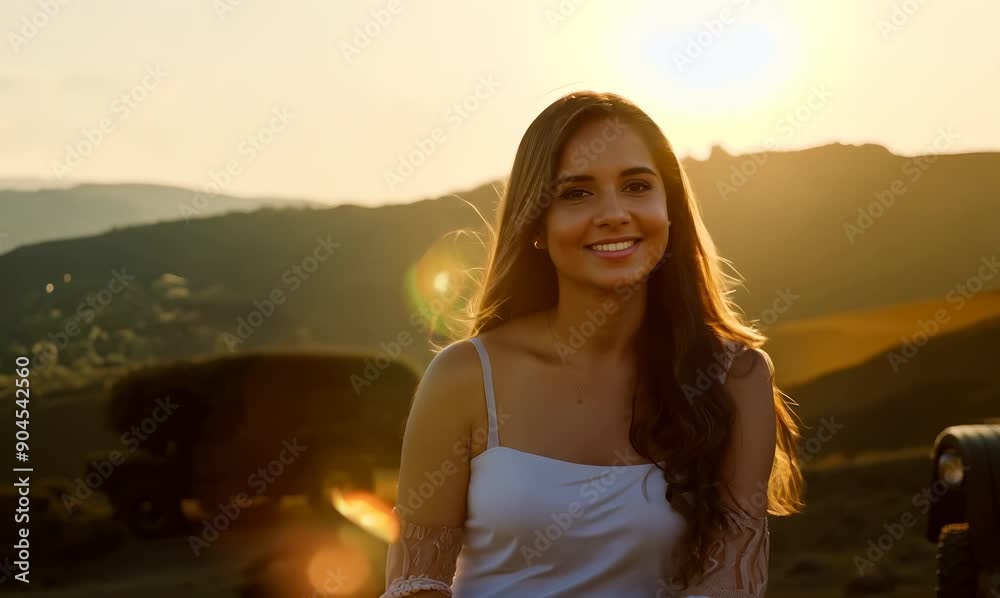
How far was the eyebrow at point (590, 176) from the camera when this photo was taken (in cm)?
255

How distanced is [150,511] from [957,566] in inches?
373

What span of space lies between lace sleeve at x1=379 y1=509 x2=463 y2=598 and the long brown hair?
53cm

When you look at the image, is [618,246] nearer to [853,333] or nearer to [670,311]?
[670,311]

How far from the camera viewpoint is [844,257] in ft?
33.8

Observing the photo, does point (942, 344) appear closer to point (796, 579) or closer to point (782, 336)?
point (782, 336)

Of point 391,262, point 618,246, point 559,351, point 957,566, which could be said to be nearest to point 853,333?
point 957,566

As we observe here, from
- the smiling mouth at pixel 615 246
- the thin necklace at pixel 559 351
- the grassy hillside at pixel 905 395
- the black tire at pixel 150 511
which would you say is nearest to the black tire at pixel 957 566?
the thin necklace at pixel 559 351

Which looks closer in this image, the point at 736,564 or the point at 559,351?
the point at 736,564

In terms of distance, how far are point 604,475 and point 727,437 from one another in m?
0.35

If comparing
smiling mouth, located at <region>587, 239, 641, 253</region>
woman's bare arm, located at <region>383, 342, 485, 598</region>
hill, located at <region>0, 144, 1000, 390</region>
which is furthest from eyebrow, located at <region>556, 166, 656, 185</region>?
hill, located at <region>0, 144, 1000, 390</region>

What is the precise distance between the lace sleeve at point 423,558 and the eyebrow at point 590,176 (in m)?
0.91

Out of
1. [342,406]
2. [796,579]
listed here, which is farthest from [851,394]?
[342,406]

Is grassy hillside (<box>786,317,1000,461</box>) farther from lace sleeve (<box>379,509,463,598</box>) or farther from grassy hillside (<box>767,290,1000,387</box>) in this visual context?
lace sleeve (<box>379,509,463,598</box>)

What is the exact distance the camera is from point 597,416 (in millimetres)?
2641
